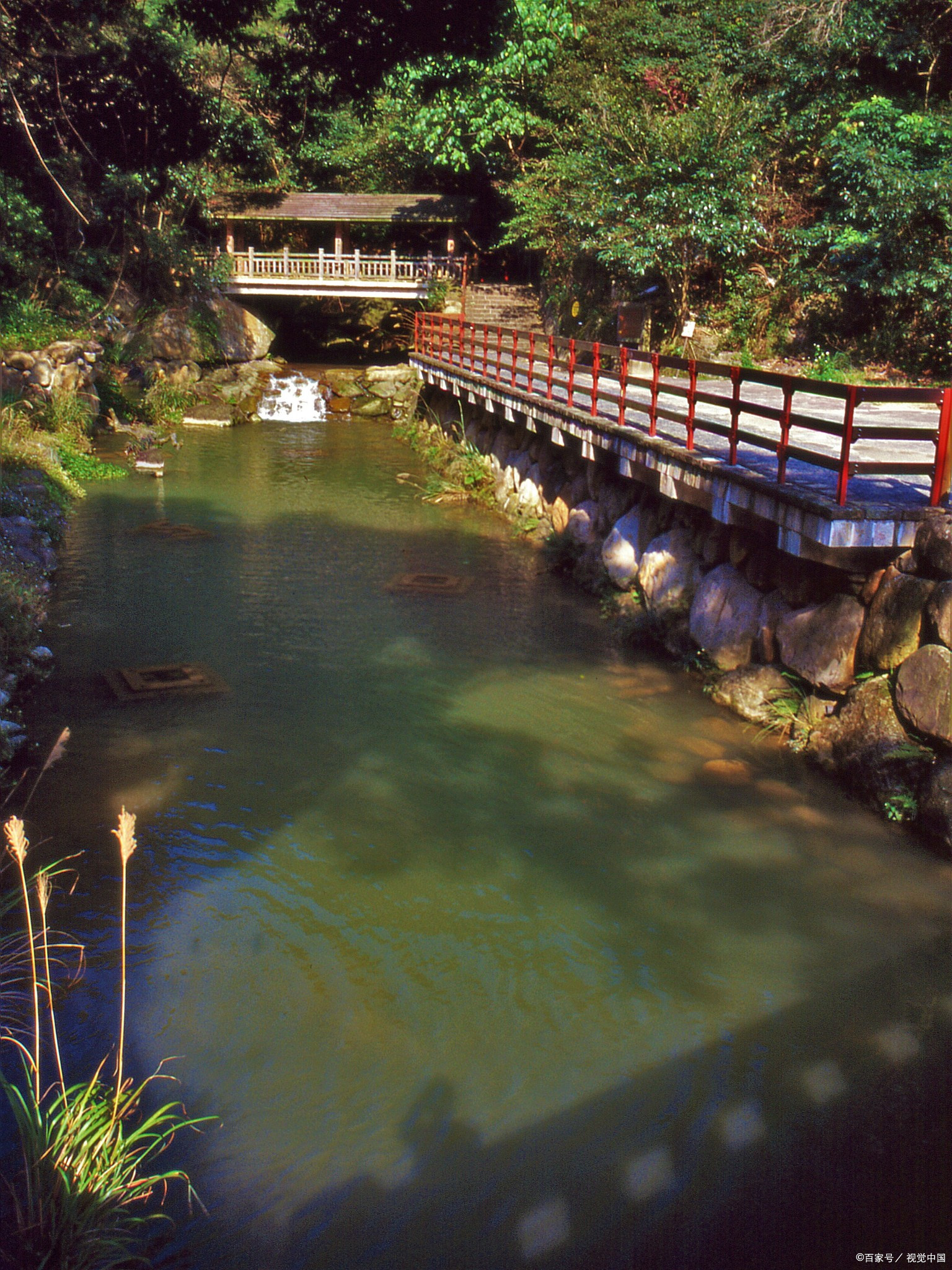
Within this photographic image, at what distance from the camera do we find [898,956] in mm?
6141

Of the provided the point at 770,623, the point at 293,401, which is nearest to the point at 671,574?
the point at 770,623

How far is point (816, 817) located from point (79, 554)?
10.6 meters

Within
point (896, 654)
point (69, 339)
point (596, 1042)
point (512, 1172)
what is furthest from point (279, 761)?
point (69, 339)

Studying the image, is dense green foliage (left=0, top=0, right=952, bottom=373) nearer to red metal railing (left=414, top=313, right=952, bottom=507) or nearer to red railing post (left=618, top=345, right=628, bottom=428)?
red metal railing (left=414, top=313, right=952, bottom=507)

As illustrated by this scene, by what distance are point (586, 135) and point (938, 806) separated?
23.1m

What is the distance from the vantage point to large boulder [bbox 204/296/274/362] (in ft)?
97.3

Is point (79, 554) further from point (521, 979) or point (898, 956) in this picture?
point (898, 956)

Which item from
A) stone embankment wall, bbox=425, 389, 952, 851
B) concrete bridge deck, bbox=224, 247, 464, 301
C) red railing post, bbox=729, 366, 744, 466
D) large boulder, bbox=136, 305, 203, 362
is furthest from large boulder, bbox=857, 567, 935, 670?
concrete bridge deck, bbox=224, 247, 464, 301

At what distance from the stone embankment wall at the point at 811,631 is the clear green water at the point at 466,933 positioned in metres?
0.38

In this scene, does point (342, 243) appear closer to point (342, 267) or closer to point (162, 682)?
point (342, 267)

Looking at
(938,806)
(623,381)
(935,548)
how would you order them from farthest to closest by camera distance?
(623,381) → (935,548) → (938,806)

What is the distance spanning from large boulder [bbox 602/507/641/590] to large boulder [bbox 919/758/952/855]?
532 centimetres

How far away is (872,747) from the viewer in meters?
7.71

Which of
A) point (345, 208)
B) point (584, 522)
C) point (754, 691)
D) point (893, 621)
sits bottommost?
point (754, 691)
